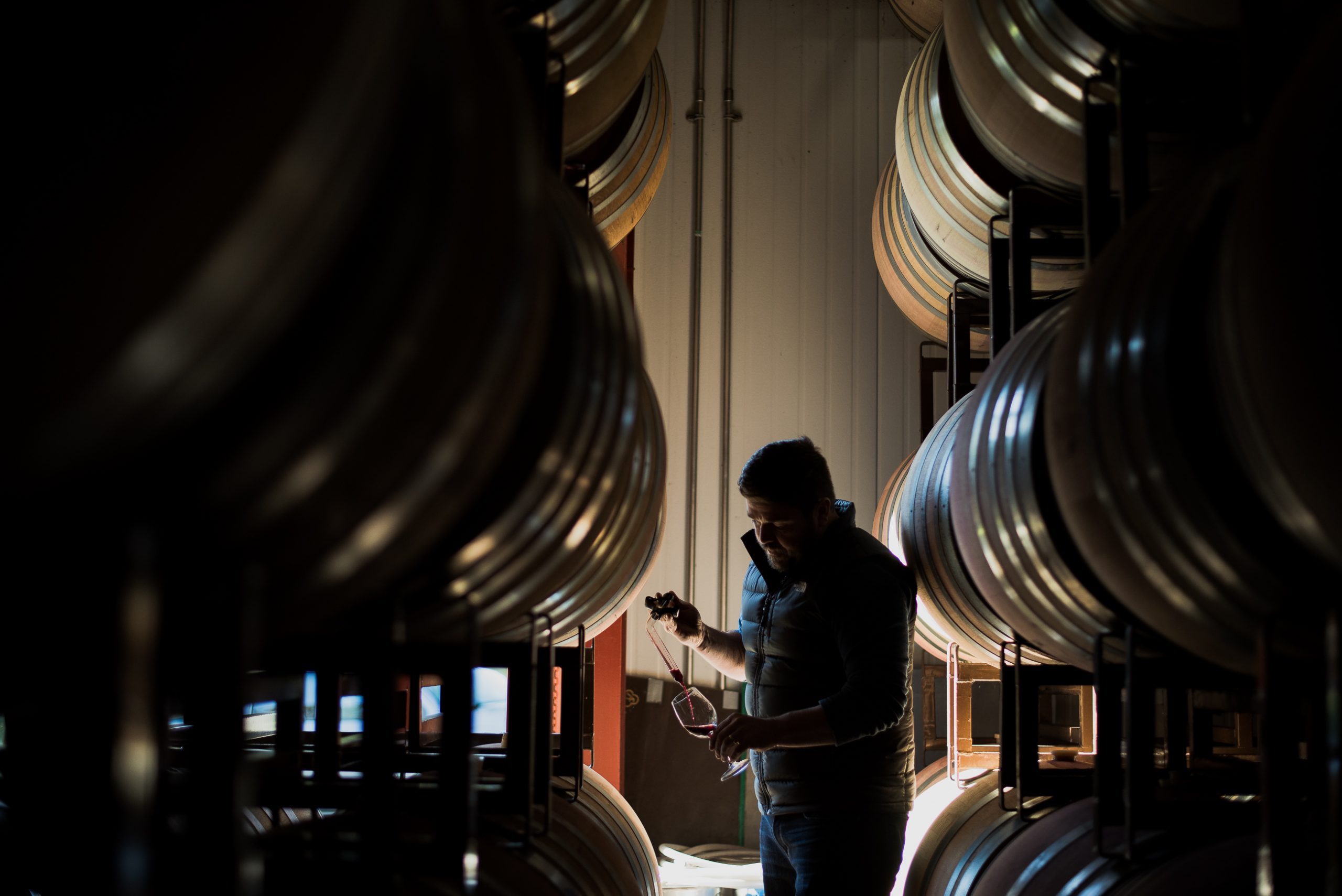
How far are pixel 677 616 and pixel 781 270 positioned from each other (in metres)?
4.34

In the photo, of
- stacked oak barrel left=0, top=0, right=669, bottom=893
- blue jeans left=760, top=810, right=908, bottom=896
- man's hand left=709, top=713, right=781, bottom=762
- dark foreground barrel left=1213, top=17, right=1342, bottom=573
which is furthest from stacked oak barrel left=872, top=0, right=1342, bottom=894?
stacked oak barrel left=0, top=0, right=669, bottom=893

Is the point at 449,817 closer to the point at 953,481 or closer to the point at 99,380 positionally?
the point at 99,380

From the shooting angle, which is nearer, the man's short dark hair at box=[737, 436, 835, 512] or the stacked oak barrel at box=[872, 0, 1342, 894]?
the stacked oak barrel at box=[872, 0, 1342, 894]

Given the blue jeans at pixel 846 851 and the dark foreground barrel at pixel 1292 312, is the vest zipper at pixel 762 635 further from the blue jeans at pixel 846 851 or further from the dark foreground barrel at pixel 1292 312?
the dark foreground barrel at pixel 1292 312

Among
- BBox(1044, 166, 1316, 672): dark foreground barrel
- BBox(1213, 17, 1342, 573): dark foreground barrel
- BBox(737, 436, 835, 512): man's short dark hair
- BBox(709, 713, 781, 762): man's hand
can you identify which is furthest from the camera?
BBox(737, 436, 835, 512): man's short dark hair

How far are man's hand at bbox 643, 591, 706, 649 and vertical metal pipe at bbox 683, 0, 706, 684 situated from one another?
328 cm

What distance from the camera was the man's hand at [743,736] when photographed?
283 cm

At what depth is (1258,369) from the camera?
1279 mm

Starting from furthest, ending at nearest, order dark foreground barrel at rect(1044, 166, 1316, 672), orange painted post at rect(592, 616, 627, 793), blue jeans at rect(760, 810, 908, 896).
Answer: orange painted post at rect(592, 616, 627, 793)
blue jeans at rect(760, 810, 908, 896)
dark foreground barrel at rect(1044, 166, 1316, 672)

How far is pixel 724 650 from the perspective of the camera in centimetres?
394

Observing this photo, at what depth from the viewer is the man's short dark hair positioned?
318 centimetres

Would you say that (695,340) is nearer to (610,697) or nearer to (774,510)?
(610,697)

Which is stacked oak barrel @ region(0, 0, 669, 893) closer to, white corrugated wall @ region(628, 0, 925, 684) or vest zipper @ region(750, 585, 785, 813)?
vest zipper @ region(750, 585, 785, 813)

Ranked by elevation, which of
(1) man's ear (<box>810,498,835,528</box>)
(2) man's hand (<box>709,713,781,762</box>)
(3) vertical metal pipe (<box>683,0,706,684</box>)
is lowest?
(2) man's hand (<box>709,713,781,762</box>)
